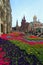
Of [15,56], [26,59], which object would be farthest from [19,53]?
[26,59]

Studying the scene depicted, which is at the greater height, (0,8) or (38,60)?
(0,8)

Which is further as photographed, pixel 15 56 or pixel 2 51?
pixel 2 51

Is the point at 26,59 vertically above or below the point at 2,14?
below

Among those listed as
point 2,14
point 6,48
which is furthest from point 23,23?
point 6,48

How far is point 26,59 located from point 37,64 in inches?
32.0

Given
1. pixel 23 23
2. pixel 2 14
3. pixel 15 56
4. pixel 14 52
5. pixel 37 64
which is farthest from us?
pixel 23 23

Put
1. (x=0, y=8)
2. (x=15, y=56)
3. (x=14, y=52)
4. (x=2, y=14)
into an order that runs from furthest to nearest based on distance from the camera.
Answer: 1. (x=2, y=14)
2. (x=0, y=8)
3. (x=14, y=52)
4. (x=15, y=56)

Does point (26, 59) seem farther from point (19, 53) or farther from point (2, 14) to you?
point (2, 14)

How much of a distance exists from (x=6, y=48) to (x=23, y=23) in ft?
141

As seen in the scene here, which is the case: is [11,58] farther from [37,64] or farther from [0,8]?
[0,8]

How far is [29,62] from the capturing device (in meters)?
9.62

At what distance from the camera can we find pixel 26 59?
1002cm

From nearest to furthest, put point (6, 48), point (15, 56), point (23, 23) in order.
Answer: point (15, 56) → point (6, 48) → point (23, 23)

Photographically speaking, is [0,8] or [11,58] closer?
[11,58]
